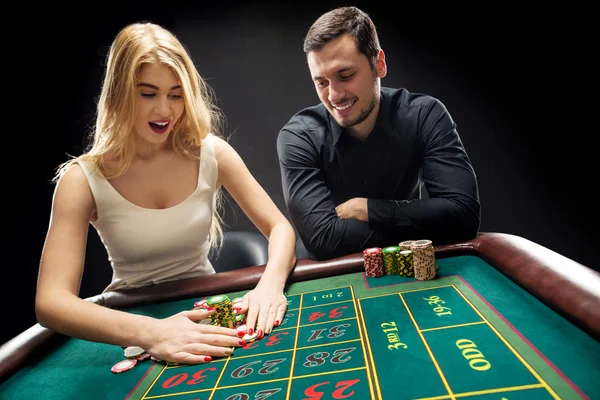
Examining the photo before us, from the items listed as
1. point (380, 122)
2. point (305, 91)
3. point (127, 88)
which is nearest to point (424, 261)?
point (380, 122)

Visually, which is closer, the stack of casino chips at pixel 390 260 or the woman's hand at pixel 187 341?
the woman's hand at pixel 187 341

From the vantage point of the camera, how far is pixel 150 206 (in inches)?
73.0

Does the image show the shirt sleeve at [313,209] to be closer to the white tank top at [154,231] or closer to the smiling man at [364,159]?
the smiling man at [364,159]

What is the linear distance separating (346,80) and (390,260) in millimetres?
1068

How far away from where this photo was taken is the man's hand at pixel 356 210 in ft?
6.64

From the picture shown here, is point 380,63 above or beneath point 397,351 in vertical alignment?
above

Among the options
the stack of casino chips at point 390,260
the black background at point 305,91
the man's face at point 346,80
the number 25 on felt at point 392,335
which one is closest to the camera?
the number 25 on felt at point 392,335

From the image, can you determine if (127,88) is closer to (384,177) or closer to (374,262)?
(374,262)

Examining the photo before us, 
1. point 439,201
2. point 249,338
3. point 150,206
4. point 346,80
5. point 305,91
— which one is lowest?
point 249,338

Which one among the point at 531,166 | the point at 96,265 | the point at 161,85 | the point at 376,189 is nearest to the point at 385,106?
the point at 376,189

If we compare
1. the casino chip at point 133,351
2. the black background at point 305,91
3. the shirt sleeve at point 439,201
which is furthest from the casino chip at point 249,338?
the black background at point 305,91

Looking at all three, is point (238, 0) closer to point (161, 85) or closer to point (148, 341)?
point (161, 85)

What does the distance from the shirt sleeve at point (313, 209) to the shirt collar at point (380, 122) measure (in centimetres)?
16

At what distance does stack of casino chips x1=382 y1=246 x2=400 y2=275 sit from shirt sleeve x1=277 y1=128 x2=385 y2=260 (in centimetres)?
34
